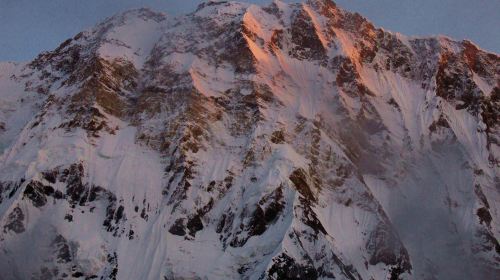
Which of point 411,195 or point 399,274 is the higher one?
point 411,195

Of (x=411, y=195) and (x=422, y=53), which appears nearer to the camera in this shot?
(x=411, y=195)

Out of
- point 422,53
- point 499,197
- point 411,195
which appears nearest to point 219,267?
point 411,195

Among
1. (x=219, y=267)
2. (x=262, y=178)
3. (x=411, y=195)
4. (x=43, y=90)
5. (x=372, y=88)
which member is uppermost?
(x=372, y=88)

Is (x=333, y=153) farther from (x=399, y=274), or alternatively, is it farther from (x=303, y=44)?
(x=303, y=44)

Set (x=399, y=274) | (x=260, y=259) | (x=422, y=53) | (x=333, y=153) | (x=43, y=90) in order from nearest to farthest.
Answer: (x=260, y=259), (x=399, y=274), (x=333, y=153), (x=43, y=90), (x=422, y=53)

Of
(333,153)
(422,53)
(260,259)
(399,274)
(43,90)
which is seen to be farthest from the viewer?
(422,53)

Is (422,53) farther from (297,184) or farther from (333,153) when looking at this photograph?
(297,184)
